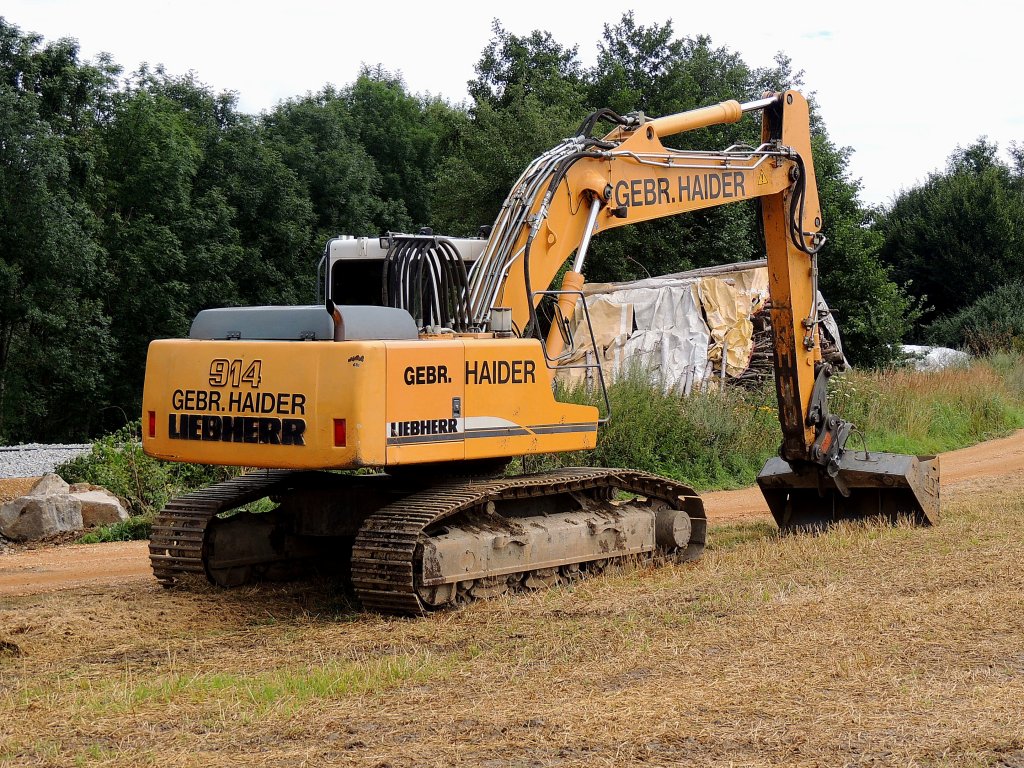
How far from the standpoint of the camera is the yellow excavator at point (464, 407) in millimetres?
7910

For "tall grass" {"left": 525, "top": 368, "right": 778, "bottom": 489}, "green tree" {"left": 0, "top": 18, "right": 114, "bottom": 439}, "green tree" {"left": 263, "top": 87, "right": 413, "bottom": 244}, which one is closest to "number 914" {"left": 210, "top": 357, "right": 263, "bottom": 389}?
"tall grass" {"left": 525, "top": 368, "right": 778, "bottom": 489}

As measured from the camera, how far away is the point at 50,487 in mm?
13938

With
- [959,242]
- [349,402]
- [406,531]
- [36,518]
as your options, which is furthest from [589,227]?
[959,242]

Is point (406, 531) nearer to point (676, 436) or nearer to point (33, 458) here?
point (676, 436)

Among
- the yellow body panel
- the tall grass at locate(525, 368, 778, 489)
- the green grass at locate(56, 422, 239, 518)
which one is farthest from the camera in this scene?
the tall grass at locate(525, 368, 778, 489)

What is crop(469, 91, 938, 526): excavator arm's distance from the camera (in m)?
9.20

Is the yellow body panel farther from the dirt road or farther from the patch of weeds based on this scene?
the dirt road

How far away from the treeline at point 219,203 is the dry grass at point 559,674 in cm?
1973

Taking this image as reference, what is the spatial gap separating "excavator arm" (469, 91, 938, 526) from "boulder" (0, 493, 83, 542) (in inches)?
263

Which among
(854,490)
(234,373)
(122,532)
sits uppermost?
(234,373)

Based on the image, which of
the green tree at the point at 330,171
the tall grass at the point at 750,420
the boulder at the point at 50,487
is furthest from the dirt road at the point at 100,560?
the green tree at the point at 330,171

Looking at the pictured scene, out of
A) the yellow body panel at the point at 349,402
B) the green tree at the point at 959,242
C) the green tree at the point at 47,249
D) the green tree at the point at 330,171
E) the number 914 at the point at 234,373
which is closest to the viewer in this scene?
the yellow body panel at the point at 349,402

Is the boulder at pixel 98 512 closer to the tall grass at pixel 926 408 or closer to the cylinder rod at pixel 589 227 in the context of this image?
the cylinder rod at pixel 589 227

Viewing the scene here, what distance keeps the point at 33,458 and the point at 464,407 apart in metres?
13.2
